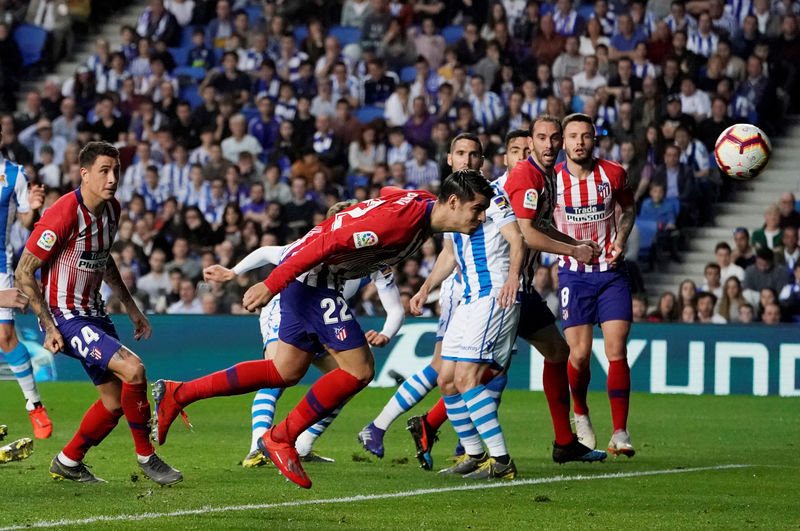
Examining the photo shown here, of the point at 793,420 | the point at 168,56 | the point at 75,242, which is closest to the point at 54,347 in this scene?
the point at 75,242

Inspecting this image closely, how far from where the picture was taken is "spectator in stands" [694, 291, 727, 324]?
15.6m

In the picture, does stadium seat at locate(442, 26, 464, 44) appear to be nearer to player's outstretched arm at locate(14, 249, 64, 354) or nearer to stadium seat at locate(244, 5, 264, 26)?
stadium seat at locate(244, 5, 264, 26)

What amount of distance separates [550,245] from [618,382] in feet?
5.18

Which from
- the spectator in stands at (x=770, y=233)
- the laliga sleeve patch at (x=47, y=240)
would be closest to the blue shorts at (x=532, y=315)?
the laliga sleeve patch at (x=47, y=240)

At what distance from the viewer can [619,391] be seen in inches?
378

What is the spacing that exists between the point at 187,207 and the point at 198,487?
11.4 meters

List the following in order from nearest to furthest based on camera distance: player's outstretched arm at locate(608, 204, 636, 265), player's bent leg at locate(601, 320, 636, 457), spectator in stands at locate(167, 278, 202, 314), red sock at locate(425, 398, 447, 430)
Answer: red sock at locate(425, 398, 447, 430) → player's bent leg at locate(601, 320, 636, 457) → player's outstretched arm at locate(608, 204, 636, 265) → spectator in stands at locate(167, 278, 202, 314)

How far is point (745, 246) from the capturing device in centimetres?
1636

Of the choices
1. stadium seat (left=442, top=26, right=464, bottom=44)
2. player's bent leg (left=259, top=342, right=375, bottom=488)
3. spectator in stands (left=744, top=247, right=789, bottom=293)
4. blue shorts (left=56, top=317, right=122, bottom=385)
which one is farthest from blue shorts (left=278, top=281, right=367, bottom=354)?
stadium seat (left=442, top=26, right=464, bottom=44)

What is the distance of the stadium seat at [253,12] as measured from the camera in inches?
885

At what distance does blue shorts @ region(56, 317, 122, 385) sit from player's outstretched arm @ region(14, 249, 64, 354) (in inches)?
3.0

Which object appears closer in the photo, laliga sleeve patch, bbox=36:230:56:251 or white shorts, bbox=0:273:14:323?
laliga sleeve patch, bbox=36:230:56:251

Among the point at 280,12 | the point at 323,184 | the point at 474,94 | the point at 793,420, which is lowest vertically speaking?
the point at 793,420

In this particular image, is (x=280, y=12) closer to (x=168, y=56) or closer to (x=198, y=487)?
(x=168, y=56)
